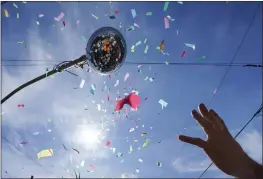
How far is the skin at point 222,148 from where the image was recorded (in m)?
1.83

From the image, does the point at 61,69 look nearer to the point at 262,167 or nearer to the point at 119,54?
the point at 119,54

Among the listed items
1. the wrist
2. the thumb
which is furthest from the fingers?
the wrist

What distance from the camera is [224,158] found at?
1942mm

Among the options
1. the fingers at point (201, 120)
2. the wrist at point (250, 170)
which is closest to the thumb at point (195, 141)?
the fingers at point (201, 120)

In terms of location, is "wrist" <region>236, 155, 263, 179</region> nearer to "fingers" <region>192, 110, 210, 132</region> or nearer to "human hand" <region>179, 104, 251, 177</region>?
"human hand" <region>179, 104, 251, 177</region>

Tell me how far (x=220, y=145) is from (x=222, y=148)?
0.03 meters

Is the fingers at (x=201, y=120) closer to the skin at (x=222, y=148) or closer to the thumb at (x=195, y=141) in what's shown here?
the skin at (x=222, y=148)

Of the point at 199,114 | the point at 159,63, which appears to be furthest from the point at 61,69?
the point at 199,114

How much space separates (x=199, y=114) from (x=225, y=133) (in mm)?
253

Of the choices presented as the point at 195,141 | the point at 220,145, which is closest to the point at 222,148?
the point at 220,145

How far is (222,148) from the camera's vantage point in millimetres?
1974

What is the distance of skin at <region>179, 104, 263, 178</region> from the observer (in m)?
1.83

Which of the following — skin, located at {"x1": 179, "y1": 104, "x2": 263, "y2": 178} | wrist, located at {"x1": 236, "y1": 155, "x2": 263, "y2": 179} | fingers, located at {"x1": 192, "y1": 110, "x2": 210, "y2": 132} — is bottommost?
wrist, located at {"x1": 236, "y1": 155, "x2": 263, "y2": 179}

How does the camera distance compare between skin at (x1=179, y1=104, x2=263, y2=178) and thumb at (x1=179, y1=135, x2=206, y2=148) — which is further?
thumb at (x1=179, y1=135, x2=206, y2=148)
